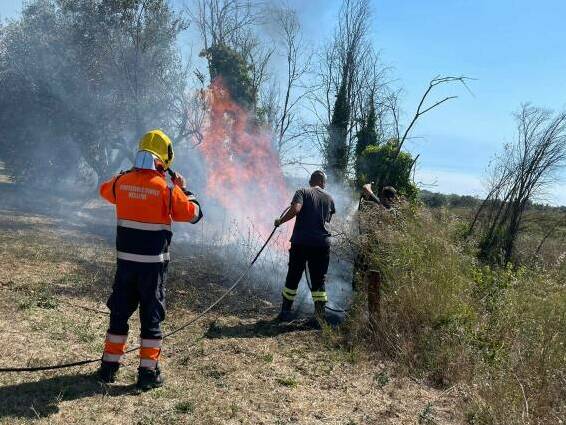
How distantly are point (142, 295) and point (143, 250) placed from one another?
1.19 ft

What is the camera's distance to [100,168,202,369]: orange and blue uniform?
368 cm

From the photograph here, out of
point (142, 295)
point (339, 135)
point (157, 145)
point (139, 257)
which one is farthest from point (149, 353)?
point (339, 135)

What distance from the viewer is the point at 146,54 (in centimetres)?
1677

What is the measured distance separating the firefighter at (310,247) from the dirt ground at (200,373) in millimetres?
378

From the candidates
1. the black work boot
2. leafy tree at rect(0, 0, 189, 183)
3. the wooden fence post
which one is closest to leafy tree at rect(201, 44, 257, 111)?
leafy tree at rect(0, 0, 189, 183)

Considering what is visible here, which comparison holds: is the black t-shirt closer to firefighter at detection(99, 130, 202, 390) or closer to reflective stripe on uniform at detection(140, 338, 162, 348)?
firefighter at detection(99, 130, 202, 390)

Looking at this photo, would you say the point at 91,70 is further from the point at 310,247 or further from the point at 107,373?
the point at 107,373

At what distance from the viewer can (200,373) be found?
163 inches

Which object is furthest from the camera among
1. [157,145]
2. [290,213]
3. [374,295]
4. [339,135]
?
[339,135]

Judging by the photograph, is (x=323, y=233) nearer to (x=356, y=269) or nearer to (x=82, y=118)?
(x=356, y=269)

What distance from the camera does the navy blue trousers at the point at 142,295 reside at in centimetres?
369

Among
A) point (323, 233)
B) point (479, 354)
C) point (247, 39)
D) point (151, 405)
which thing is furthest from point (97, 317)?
point (247, 39)

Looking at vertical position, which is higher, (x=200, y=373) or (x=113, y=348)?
(x=113, y=348)

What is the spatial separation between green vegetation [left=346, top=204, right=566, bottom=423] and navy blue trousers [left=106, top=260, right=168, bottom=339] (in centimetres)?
233
